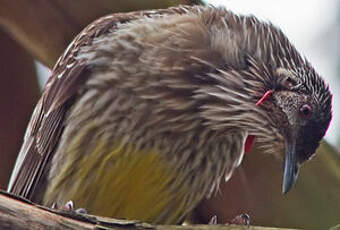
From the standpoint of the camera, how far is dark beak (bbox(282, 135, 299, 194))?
3.38m

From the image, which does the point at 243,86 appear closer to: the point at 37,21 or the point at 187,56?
the point at 187,56

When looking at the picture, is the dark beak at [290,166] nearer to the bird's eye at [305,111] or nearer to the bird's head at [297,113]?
the bird's head at [297,113]

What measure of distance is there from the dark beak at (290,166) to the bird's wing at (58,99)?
91cm

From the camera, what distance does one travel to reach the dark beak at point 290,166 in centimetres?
338

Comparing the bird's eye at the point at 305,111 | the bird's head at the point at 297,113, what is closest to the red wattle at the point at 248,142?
the bird's head at the point at 297,113

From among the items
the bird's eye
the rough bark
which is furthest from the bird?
the rough bark

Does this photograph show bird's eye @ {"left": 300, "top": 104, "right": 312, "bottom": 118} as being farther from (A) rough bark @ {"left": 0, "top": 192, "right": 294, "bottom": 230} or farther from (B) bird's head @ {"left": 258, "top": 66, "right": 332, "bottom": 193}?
(A) rough bark @ {"left": 0, "top": 192, "right": 294, "bottom": 230}

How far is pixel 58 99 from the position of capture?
12.7 ft

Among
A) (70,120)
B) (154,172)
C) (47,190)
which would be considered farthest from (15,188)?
(154,172)

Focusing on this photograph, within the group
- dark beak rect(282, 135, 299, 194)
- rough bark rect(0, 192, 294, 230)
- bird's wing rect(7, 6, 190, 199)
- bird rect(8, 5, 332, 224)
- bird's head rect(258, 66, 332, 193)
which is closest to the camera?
rough bark rect(0, 192, 294, 230)

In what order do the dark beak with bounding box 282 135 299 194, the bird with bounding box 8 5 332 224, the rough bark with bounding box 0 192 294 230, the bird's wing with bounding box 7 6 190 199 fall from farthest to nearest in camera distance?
the bird's wing with bounding box 7 6 190 199
the bird with bounding box 8 5 332 224
the dark beak with bounding box 282 135 299 194
the rough bark with bounding box 0 192 294 230

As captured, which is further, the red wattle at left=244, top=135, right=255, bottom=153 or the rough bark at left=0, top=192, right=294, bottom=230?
the red wattle at left=244, top=135, right=255, bottom=153

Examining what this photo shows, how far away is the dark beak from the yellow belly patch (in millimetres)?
528

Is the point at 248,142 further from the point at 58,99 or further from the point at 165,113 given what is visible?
the point at 58,99
